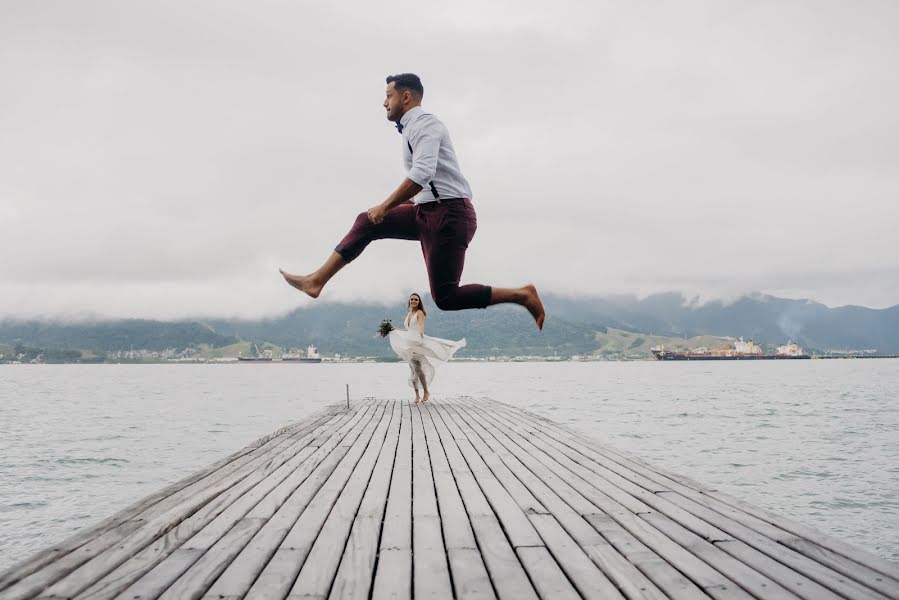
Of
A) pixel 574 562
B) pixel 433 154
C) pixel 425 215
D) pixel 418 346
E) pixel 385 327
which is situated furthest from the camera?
pixel 418 346

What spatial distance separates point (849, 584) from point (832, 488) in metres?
13.8

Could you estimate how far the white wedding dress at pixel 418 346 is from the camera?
1419cm

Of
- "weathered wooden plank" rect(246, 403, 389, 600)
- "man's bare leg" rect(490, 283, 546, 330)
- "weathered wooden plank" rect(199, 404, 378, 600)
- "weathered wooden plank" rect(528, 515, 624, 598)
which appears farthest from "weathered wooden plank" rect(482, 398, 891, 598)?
"weathered wooden plank" rect(199, 404, 378, 600)

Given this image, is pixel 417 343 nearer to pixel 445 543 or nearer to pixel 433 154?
pixel 445 543

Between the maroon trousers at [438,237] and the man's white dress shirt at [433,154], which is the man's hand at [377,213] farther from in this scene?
the man's white dress shirt at [433,154]

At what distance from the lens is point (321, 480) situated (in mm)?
5398

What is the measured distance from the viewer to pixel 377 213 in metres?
3.46

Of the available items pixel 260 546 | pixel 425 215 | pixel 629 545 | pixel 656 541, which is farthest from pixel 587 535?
pixel 425 215

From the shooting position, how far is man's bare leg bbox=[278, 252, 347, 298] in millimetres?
3730

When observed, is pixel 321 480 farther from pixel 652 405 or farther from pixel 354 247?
pixel 652 405

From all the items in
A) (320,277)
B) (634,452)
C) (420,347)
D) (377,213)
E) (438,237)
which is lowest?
(634,452)

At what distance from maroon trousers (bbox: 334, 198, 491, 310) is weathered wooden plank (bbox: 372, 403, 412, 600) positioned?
1375 mm

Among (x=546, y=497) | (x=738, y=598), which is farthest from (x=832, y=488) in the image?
(x=738, y=598)

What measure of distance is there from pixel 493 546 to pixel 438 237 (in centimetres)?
178
